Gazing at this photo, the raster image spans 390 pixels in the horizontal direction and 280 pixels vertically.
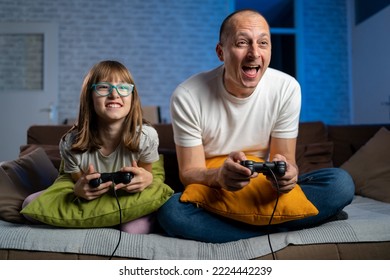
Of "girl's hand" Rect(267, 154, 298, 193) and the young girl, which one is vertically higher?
the young girl

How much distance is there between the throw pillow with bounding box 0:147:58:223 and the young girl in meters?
0.07

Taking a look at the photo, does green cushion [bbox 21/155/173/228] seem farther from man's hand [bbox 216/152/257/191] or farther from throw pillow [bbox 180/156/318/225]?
man's hand [bbox 216/152/257/191]

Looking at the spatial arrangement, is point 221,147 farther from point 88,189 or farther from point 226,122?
point 88,189

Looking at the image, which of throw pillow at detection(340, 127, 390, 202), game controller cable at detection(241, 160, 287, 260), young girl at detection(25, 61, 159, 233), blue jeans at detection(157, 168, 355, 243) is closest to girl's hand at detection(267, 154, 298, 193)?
game controller cable at detection(241, 160, 287, 260)

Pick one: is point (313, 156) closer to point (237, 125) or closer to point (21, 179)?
point (237, 125)

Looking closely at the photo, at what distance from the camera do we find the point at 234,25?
1.15 metres

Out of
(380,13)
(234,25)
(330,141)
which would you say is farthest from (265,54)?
(380,13)

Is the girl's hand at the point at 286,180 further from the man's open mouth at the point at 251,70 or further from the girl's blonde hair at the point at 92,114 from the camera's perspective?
the girl's blonde hair at the point at 92,114

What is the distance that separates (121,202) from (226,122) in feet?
1.41

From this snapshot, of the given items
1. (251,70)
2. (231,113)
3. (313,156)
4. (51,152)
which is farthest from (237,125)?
(51,152)

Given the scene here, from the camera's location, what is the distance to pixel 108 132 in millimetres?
1188

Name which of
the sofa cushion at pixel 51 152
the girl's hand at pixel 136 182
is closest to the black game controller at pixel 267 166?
the girl's hand at pixel 136 182

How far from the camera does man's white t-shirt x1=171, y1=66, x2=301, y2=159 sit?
1208 mm

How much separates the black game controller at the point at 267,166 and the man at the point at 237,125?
0.13 metres
